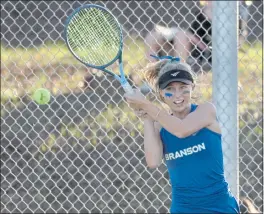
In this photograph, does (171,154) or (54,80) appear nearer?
(171,154)

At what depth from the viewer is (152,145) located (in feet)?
12.4

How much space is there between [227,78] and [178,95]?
1.12 metres


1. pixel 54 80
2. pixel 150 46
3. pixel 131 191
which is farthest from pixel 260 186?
pixel 54 80

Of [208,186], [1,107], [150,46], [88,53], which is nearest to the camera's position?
[208,186]

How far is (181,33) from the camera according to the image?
5.68 meters

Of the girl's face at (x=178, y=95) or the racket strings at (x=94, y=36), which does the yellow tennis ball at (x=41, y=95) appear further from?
the girl's face at (x=178, y=95)

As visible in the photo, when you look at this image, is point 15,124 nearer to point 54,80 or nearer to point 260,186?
point 54,80

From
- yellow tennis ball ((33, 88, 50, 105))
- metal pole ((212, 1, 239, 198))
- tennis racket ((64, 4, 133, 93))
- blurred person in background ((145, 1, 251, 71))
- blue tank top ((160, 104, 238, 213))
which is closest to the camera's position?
blue tank top ((160, 104, 238, 213))

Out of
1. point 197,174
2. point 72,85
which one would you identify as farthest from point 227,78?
point 72,85

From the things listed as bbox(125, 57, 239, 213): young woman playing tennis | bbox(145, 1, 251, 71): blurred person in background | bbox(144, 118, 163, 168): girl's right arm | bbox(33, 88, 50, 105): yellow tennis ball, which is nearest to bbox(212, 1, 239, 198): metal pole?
bbox(145, 1, 251, 71): blurred person in background

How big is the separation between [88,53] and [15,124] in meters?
2.12

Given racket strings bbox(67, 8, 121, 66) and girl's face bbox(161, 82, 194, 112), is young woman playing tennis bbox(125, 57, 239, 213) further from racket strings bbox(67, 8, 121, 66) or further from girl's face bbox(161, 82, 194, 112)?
racket strings bbox(67, 8, 121, 66)

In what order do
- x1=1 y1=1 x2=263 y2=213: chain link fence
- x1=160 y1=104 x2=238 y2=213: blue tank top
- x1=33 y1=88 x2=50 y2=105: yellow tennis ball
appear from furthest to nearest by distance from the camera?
x1=33 y1=88 x2=50 y2=105: yellow tennis ball < x1=1 y1=1 x2=263 y2=213: chain link fence < x1=160 y1=104 x2=238 y2=213: blue tank top

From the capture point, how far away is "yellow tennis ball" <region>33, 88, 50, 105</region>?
5801 mm
